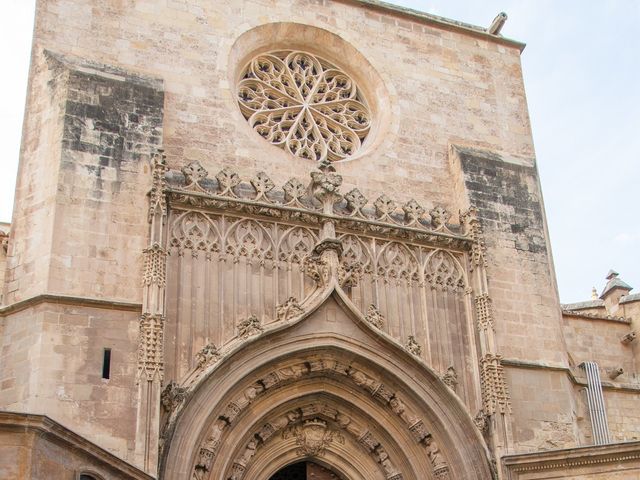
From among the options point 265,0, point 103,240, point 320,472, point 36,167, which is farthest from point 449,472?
point 265,0

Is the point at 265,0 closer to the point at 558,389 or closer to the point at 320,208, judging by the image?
the point at 320,208

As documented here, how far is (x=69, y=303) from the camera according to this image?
12.5 m

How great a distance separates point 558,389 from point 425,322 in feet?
6.89

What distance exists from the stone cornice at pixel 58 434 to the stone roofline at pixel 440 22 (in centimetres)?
924

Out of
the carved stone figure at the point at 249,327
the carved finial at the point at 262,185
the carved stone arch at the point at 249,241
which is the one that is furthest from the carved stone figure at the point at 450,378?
the carved finial at the point at 262,185

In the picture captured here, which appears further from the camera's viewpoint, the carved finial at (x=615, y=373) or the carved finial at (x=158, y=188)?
the carved finial at (x=615, y=373)

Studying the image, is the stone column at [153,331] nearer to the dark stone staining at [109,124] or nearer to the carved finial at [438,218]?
the dark stone staining at [109,124]

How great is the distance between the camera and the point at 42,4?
14719 mm

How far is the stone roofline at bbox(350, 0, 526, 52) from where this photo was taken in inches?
679

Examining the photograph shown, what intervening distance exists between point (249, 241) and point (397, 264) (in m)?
2.17

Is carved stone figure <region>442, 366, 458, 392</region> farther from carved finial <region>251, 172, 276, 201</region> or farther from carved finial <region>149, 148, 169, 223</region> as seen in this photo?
carved finial <region>149, 148, 169, 223</region>

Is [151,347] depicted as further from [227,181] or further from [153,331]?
[227,181]

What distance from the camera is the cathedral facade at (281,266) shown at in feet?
41.0

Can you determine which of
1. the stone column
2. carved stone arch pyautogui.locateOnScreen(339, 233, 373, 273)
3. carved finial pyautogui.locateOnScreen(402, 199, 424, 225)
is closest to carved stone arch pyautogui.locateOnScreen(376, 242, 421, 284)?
carved stone arch pyautogui.locateOnScreen(339, 233, 373, 273)
